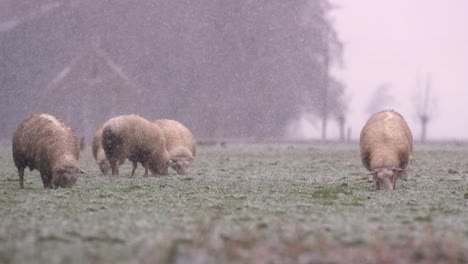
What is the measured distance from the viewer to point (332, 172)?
843 inches

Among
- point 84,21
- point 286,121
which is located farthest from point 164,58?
point 286,121

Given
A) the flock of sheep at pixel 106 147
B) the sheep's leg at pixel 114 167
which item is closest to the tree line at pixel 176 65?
the flock of sheep at pixel 106 147

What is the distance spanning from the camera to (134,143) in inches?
768

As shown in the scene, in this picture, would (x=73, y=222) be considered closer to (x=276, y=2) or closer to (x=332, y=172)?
(x=332, y=172)

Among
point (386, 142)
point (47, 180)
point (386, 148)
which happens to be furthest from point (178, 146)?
point (386, 148)

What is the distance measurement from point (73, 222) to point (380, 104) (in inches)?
2604

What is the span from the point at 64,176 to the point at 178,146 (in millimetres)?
7630

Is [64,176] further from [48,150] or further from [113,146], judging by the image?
[113,146]

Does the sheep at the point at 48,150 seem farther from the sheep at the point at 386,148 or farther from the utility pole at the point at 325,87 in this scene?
the utility pole at the point at 325,87

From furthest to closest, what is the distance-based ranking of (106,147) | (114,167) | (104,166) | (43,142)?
(104,166)
(114,167)
(106,147)
(43,142)

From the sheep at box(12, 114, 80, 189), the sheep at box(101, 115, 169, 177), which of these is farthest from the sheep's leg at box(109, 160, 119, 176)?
the sheep at box(12, 114, 80, 189)

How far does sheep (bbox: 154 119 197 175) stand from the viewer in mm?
21062

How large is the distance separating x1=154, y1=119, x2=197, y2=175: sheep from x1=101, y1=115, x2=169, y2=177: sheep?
516mm

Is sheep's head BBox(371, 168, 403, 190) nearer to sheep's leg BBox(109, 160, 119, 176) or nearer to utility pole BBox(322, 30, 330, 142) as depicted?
sheep's leg BBox(109, 160, 119, 176)
